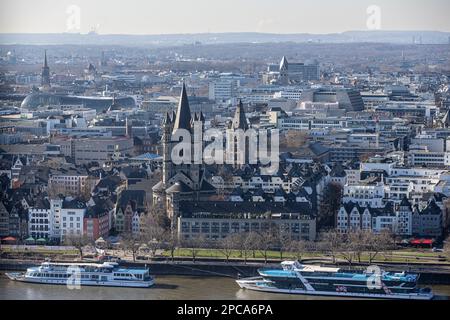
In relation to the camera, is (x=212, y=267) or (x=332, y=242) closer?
(x=212, y=267)

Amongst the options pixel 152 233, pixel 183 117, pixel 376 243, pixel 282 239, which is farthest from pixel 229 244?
pixel 183 117

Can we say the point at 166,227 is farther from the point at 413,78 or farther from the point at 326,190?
the point at 413,78

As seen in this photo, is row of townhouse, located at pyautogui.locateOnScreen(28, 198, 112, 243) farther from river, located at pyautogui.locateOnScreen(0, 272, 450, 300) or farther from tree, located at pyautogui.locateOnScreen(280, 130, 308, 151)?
tree, located at pyautogui.locateOnScreen(280, 130, 308, 151)

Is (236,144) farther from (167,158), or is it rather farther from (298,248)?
(298,248)

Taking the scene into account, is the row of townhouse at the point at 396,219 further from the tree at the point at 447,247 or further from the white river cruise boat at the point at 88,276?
the white river cruise boat at the point at 88,276

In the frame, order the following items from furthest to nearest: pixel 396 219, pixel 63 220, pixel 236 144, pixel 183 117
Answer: pixel 236 144 → pixel 183 117 → pixel 396 219 → pixel 63 220

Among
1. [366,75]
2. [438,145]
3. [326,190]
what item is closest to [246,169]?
[326,190]

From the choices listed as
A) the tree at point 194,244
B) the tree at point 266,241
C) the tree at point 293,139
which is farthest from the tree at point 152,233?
the tree at point 293,139

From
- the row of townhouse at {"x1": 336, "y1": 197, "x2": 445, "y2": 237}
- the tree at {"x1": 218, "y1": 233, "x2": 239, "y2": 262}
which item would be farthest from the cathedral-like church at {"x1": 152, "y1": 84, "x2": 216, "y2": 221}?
the row of townhouse at {"x1": 336, "y1": 197, "x2": 445, "y2": 237}
